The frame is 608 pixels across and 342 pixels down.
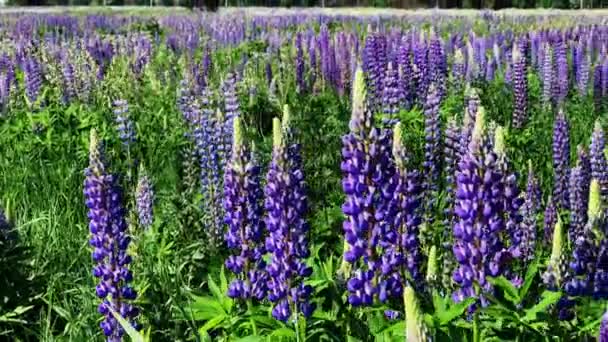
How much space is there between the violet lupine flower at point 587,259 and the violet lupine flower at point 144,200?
2.12 meters

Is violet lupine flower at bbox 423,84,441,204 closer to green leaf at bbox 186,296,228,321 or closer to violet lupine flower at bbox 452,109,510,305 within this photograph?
violet lupine flower at bbox 452,109,510,305

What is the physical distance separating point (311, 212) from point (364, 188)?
6.69ft

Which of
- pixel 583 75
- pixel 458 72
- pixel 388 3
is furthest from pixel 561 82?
pixel 388 3

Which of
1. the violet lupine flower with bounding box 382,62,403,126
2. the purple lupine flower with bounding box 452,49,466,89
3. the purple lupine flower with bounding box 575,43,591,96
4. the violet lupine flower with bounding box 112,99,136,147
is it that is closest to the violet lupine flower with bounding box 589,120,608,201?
the violet lupine flower with bounding box 382,62,403,126

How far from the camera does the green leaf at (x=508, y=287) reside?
226 centimetres

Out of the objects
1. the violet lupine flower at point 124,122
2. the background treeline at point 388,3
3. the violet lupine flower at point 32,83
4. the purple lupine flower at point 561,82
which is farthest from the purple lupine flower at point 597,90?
the background treeline at point 388,3

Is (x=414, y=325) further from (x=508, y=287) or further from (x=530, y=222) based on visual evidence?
(x=530, y=222)

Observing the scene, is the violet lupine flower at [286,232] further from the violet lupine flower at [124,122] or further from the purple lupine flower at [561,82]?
the purple lupine flower at [561,82]

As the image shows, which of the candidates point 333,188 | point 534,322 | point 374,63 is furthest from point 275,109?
point 534,322

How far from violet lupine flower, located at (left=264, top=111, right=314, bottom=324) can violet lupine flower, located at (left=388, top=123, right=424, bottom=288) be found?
236 mm

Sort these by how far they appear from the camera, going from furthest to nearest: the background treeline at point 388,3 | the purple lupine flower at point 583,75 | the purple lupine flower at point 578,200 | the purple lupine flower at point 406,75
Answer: the background treeline at point 388,3 < the purple lupine flower at point 583,75 < the purple lupine flower at point 406,75 < the purple lupine flower at point 578,200

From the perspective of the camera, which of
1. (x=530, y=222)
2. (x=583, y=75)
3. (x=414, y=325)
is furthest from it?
(x=583, y=75)

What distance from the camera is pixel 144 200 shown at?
4.09 meters

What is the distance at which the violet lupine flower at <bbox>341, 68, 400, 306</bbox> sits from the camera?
7.89 ft
